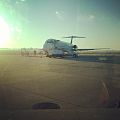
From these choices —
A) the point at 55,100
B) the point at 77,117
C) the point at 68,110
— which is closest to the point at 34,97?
the point at 55,100

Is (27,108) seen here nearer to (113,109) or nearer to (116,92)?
(113,109)

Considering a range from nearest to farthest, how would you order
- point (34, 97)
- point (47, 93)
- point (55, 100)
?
point (55, 100), point (34, 97), point (47, 93)

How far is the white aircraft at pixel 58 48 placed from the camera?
242ft

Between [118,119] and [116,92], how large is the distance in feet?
19.9

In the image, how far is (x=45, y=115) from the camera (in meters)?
9.38

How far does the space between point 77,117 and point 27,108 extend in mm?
2248

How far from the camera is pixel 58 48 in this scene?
243 ft

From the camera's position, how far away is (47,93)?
14539 millimetres

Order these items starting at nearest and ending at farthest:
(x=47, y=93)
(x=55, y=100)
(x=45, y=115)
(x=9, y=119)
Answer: (x=9, y=119) < (x=45, y=115) < (x=55, y=100) < (x=47, y=93)

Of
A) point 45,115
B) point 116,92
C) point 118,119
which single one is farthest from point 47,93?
point 118,119

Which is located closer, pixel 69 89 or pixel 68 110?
pixel 68 110

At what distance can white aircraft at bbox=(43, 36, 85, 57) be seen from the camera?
2900 inches

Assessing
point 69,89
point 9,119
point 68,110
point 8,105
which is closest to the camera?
point 9,119

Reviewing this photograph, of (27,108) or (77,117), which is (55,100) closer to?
(27,108)
